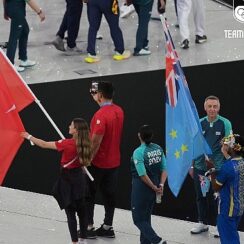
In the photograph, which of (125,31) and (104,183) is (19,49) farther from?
(104,183)

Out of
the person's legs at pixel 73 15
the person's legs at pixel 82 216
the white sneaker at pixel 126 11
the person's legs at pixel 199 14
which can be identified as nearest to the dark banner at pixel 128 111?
the person's legs at pixel 199 14

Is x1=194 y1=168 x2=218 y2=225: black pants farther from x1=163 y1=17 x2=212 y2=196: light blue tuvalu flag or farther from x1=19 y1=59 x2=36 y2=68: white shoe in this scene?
x1=19 y1=59 x2=36 y2=68: white shoe

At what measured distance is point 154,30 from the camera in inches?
504

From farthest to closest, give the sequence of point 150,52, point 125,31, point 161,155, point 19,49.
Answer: point 125,31
point 150,52
point 19,49
point 161,155

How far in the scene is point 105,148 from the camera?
8.16 m

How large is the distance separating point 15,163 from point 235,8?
184 inches

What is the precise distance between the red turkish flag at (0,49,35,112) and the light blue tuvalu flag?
131 cm

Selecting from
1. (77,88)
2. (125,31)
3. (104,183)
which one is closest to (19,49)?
(77,88)

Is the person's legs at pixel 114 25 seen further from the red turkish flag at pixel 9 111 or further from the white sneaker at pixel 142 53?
the red turkish flag at pixel 9 111

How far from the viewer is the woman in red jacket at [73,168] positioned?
25.2ft

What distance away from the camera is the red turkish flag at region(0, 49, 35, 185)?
7.76 m

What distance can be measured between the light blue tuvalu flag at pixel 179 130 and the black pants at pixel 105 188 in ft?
1.90
